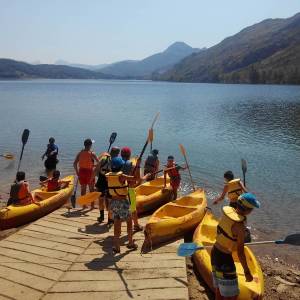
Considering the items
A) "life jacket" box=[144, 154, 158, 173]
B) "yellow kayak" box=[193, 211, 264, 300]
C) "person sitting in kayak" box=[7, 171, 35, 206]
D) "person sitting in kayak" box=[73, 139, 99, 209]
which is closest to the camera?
"yellow kayak" box=[193, 211, 264, 300]

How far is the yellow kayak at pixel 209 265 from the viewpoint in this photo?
7.07m

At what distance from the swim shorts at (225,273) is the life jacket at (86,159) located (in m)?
6.53

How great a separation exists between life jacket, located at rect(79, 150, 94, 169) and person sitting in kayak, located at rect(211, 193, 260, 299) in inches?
254

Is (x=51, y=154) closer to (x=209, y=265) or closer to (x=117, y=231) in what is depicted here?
(x=117, y=231)

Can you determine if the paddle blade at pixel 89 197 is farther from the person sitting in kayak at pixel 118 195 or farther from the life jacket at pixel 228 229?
the life jacket at pixel 228 229

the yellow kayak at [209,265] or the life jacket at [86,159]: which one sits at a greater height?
the life jacket at [86,159]

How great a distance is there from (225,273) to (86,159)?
6737mm

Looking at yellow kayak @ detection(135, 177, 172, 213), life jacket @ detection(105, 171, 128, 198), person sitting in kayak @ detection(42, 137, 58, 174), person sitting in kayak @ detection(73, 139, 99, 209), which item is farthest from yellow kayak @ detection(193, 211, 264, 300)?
person sitting in kayak @ detection(42, 137, 58, 174)

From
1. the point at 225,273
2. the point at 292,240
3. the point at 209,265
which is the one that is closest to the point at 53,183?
the point at 209,265

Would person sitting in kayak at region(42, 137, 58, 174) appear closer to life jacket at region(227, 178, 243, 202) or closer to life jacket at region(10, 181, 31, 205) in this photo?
life jacket at region(10, 181, 31, 205)

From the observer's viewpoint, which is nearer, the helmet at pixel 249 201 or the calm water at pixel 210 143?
the helmet at pixel 249 201

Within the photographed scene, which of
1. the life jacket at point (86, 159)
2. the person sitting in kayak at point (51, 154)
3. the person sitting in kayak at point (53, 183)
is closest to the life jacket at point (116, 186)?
the life jacket at point (86, 159)

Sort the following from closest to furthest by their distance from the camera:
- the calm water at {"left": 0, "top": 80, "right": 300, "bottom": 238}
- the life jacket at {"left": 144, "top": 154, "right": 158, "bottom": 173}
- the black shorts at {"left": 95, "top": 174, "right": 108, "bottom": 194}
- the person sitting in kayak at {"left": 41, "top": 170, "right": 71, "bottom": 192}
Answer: the black shorts at {"left": 95, "top": 174, "right": 108, "bottom": 194} → the person sitting in kayak at {"left": 41, "top": 170, "right": 71, "bottom": 192} → the life jacket at {"left": 144, "top": 154, "right": 158, "bottom": 173} → the calm water at {"left": 0, "top": 80, "right": 300, "bottom": 238}

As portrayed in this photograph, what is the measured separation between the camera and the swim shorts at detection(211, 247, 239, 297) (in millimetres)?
5848
